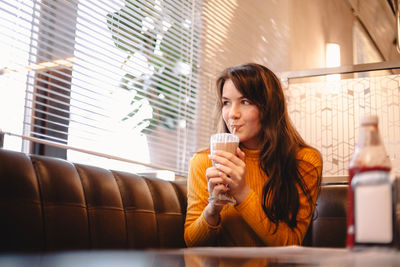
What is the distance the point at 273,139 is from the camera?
181cm

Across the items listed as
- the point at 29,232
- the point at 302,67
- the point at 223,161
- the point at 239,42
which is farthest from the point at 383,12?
the point at 29,232

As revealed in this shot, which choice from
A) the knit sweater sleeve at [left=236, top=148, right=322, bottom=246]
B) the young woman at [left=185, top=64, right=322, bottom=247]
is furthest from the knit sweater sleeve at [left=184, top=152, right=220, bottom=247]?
the knit sweater sleeve at [left=236, top=148, right=322, bottom=246]

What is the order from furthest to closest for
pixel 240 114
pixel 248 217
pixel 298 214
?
pixel 240 114 < pixel 298 214 < pixel 248 217

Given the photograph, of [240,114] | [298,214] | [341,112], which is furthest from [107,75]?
[341,112]

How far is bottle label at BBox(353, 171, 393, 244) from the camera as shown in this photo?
2.21 feet

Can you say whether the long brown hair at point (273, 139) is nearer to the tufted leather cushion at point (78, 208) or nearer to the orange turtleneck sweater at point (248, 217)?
the orange turtleneck sweater at point (248, 217)

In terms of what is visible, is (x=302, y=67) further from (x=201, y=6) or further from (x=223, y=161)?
(x=223, y=161)

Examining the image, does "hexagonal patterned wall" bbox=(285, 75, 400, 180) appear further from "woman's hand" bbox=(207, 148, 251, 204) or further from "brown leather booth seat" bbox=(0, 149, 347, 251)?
"woman's hand" bbox=(207, 148, 251, 204)

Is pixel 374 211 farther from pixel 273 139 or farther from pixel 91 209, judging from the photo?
pixel 273 139

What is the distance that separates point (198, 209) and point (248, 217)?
0.29 metres

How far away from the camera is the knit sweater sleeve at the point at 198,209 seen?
1.60 meters

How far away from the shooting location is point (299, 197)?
1.67m

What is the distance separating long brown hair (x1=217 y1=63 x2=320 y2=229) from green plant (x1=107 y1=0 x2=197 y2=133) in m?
0.56

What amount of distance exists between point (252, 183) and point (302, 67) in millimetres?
2502
